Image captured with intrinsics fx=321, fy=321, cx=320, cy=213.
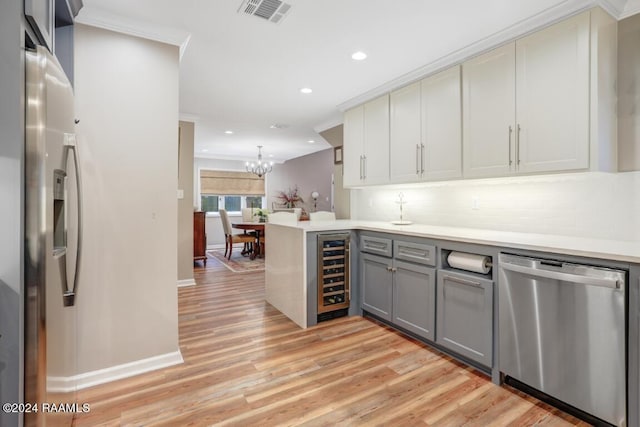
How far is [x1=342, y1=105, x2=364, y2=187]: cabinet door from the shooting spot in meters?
3.88

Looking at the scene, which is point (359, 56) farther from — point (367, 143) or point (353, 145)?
point (353, 145)

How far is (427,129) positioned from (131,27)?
2.49m

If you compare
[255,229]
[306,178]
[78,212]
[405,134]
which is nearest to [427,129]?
[405,134]

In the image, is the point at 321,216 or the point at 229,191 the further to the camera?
the point at 229,191

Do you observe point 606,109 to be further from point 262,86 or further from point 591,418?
point 262,86

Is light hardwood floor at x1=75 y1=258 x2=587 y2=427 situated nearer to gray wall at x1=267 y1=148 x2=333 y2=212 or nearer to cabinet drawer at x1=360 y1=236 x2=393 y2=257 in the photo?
cabinet drawer at x1=360 y1=236 x2=393 y2=257

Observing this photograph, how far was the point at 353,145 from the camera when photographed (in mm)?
3992

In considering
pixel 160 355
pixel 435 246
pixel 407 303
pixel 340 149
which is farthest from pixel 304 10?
pixel 340 149

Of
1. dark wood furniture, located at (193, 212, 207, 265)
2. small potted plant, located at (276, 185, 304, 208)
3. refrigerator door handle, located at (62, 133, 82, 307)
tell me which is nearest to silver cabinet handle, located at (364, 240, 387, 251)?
refrigerator door handle, located at (62, 133, 82, 307)

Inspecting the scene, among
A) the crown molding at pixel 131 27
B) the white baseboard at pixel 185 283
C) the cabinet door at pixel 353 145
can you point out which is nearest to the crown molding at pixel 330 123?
the cabinet door at pixel 353 145

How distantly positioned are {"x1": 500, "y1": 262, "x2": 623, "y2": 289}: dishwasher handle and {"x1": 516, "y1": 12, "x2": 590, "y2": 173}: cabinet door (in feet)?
2.42

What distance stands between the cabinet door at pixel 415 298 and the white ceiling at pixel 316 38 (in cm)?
179

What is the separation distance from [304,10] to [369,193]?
8.45 feet

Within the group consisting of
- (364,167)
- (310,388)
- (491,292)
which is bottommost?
(310,388)
